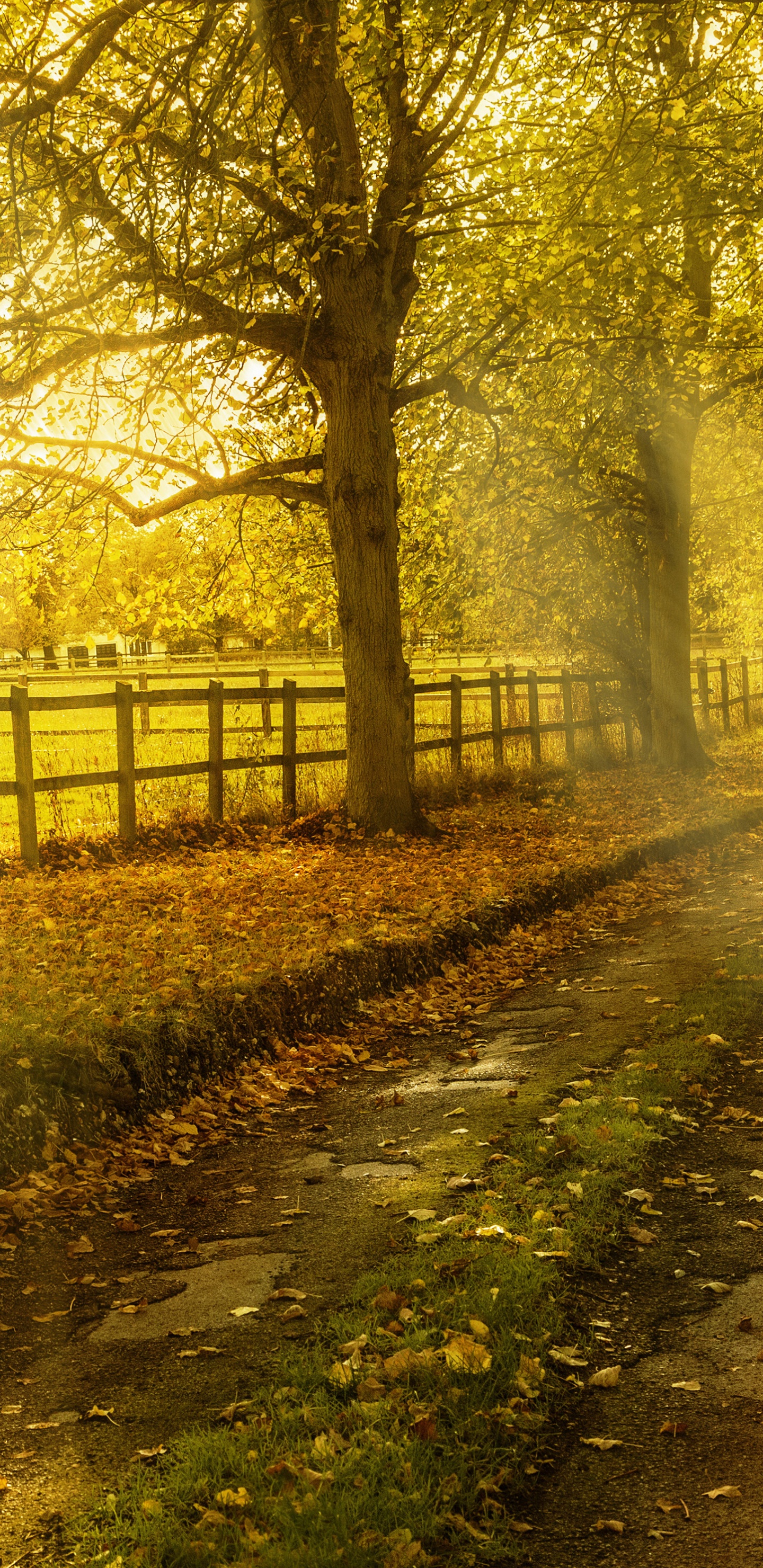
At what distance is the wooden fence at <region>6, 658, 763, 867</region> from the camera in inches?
443

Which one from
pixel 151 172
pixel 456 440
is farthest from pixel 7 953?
pixel 456 440

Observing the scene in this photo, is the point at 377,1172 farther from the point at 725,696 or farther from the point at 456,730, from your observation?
the point at 725,696

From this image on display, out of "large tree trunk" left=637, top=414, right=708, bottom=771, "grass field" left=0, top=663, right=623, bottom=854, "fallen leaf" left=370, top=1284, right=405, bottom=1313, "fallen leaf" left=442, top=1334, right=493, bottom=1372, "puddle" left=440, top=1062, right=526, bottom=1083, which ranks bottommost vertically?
"puddle" left=440, top=1062, right=526, bottom=1083

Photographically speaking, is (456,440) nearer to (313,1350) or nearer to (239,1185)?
(239,1185)

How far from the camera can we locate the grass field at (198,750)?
45.0ft

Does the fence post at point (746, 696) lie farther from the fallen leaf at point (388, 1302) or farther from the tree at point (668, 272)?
the fallen leaf at point (388, 1302)

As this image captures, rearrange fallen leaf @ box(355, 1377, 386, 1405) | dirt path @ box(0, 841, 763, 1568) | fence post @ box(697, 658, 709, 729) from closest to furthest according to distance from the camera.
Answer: dirt path @ box(0, 841, 763, 1568) < fallen leaf @ box(355, 1377, 386, 1405) < fence post @ box(697, 658, 709, 729)

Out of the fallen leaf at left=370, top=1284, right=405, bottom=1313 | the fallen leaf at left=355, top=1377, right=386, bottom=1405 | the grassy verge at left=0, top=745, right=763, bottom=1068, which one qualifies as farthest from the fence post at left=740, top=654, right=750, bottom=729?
the fallen leaf at left=355, top=1377, right=386, bottom=1405

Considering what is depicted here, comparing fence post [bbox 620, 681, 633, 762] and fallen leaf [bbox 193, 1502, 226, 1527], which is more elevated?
fence post [bbox 620, 681, 633, 762]

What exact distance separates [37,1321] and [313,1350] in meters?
1.15

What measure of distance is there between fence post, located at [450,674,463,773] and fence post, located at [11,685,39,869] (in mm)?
7541

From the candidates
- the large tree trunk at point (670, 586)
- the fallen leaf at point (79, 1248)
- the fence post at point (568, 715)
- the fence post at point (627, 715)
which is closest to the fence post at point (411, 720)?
the fence post at point (568, 715)

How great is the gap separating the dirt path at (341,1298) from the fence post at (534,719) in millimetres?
12993

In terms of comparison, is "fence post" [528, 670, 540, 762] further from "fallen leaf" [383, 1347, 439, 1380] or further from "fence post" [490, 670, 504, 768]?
"fallen leaf" [383, 1347, 439, 1380]
